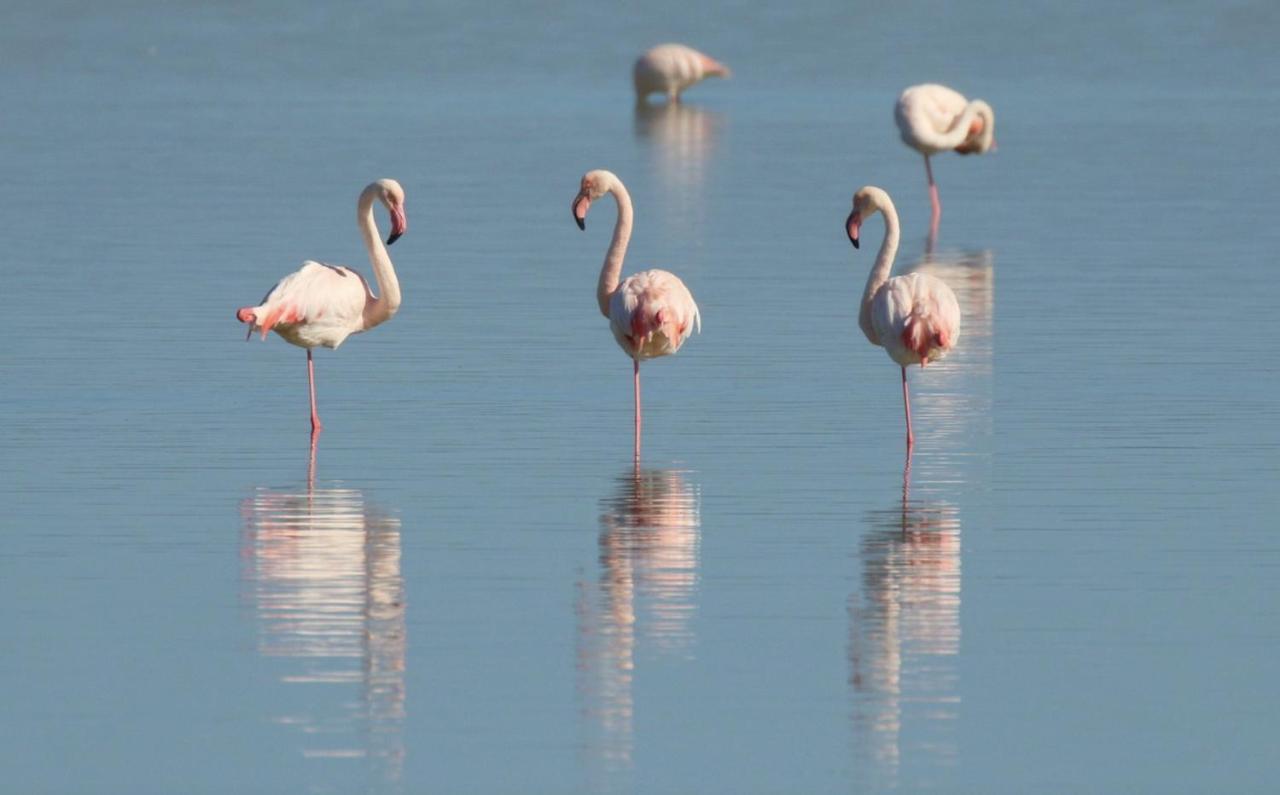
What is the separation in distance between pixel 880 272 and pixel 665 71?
1077 inches

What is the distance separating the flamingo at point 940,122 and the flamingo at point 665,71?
14.3m

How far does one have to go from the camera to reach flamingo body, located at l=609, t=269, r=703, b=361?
10.5 m

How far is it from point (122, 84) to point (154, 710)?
33592 millimetres

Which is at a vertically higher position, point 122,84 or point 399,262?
point 122,84

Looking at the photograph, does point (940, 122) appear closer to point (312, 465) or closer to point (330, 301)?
point (330, 301)

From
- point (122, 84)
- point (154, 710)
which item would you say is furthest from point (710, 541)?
point (122, 84)

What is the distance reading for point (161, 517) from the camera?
346 inches

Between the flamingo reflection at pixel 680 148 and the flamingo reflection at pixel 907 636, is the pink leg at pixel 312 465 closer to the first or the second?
the flamingo reflection at pixel 907 636

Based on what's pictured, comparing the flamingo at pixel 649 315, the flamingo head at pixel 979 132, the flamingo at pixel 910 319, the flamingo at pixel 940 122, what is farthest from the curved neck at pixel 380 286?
the flamingo head at pixel 979 132

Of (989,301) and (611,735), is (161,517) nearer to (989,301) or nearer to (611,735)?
(611,735)

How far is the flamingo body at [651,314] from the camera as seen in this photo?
10523 millimetres

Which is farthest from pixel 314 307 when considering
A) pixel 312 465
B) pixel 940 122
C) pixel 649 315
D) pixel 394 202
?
pixel 940 122

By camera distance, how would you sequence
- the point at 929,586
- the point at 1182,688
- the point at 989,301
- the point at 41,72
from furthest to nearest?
1. the point at 41,72
2. the point at 989,301
3. the point at 929,586
4. the point at 1182,688

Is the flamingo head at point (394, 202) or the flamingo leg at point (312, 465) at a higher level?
the flamingo head at point (394, 202)
